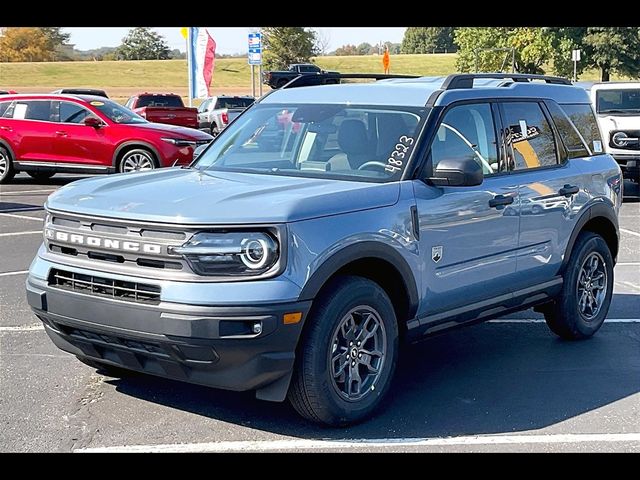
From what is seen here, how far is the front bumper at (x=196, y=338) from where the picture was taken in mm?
4184

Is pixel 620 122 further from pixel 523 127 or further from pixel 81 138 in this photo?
pixel 523 127

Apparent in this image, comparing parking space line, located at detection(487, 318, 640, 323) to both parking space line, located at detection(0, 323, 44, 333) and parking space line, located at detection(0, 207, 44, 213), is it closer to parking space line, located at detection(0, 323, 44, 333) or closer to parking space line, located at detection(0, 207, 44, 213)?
parking space line, located at detection(0, 323, 44, 333)

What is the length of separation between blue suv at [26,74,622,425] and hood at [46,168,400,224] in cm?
1

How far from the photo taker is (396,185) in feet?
16.4

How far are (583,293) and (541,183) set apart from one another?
3.85 ft

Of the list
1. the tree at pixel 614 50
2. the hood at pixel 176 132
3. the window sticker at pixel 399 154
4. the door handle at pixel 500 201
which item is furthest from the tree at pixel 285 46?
the window sticker at pixel 399 154

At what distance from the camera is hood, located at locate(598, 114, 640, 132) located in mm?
16047

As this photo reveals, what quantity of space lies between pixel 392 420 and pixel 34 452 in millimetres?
1906

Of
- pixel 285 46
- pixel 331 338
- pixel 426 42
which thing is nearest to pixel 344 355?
pixel 331 338

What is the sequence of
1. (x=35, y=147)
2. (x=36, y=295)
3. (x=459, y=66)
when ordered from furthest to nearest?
(x=459, y=66) → (x=35, y=147) → (x=36, y=295)

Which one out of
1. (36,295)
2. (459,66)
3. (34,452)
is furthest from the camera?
(459,66)

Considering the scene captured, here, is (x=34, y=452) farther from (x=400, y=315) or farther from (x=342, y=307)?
(x=400, y=315)

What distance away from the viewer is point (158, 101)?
28.8 meters
